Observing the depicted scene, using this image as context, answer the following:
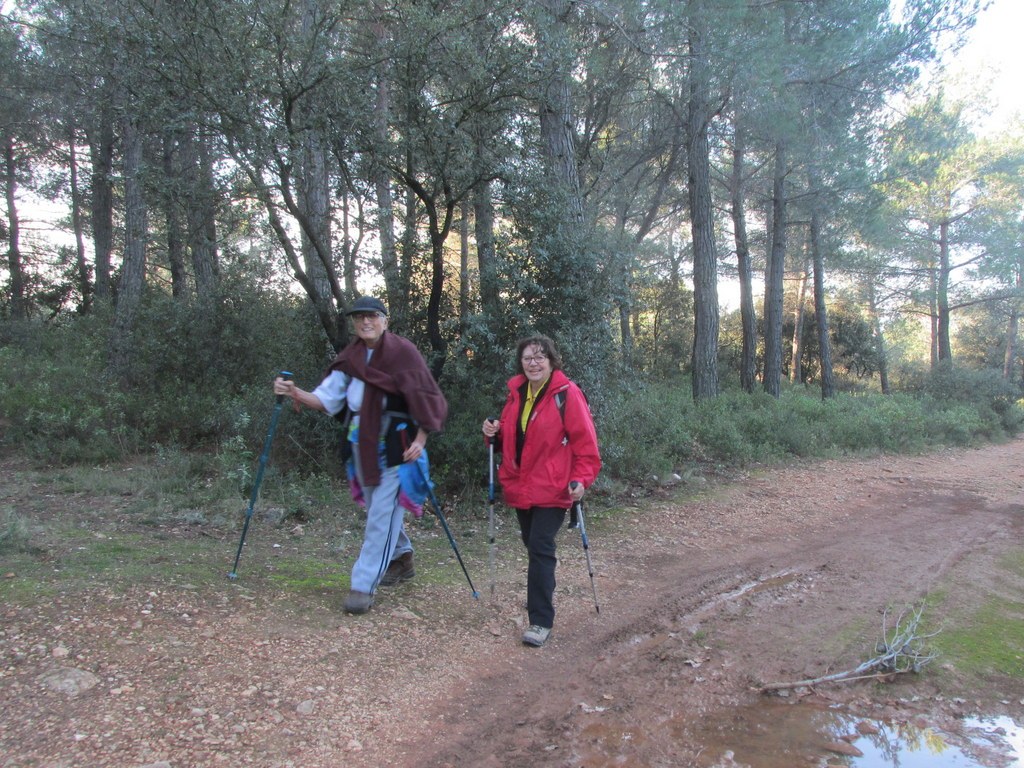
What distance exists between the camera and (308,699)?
10.9 feet

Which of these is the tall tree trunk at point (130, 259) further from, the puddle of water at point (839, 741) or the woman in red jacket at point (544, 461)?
the puddle of water at point (839, 741)

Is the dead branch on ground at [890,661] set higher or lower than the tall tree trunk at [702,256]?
lower

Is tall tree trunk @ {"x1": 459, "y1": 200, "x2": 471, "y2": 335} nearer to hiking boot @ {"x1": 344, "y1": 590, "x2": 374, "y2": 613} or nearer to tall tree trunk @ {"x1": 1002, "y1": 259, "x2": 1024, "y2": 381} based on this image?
hiking boot @ {"x1": 344, "y1": 590, "x2": 374, "y2": 613}

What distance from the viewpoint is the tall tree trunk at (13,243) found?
56.7 feet

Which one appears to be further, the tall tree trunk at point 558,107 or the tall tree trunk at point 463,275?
the tall tree trunk at point 463,275

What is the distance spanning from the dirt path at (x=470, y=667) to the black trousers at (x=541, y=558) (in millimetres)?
243

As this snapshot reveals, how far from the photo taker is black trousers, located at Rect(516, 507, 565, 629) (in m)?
4.12

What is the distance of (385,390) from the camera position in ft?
13.7

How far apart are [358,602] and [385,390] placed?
4.56ft

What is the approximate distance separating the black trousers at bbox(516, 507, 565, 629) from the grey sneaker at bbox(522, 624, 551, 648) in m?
0.03

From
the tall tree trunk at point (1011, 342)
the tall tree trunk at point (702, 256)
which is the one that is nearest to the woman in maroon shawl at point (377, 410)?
the tall tree trunk at point (702, 256)

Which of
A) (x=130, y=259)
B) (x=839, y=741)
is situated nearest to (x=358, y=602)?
(x=839, y=741)

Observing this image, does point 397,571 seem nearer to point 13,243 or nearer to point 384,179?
point 384,179

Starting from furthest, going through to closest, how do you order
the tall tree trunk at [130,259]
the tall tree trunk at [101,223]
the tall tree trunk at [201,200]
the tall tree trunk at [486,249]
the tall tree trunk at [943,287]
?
the tall tree trunk at [943,287], the tall tree trunk at [101,223], the tall tree trunk at [130,259], the tall tree trunk at [201,200], the tall tree trunk at [486,249]
